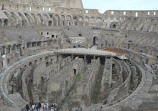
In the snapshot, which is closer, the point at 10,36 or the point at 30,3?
the point at 10,36

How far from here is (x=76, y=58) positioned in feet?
95.0

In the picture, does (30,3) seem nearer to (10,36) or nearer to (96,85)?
(10,36)

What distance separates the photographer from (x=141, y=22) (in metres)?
43.4

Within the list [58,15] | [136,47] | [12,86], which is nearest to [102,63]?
[136,47]

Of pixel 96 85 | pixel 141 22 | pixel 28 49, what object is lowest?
pixel 96 85

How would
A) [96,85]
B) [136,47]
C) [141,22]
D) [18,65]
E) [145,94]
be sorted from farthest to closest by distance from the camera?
1. [141,22]
2. [136,47]
3. [18,65]
4. [96,85]
5. [145,94]

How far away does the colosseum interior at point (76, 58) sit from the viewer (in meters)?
16.7

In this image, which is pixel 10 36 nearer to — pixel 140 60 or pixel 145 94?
pixel 140 60

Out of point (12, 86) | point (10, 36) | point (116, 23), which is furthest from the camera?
point (116, 23)

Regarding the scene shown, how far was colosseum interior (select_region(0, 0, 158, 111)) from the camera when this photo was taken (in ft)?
54.9

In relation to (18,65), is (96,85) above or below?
below

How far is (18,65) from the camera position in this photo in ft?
81.8

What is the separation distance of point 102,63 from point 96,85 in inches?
444

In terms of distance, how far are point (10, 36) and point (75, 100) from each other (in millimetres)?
20467
